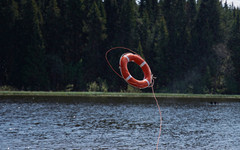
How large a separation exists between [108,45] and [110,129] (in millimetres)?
41337

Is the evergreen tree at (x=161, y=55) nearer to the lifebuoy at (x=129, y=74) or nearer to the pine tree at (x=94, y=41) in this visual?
the pine tree at (x=94, y=41)

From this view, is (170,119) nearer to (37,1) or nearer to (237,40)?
(37,1)

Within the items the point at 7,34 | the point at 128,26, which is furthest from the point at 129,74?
the point at 128,26

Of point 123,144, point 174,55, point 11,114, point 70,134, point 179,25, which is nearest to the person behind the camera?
point 123,144

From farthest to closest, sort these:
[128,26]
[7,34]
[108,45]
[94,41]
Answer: [108,45], [128,26], [94,41], [7,34]

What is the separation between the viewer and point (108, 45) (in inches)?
2498

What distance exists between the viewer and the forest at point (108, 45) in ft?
180

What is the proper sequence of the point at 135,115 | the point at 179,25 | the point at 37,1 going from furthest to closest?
the point at 179,25 → the point at 37,1 → the point at 135,115

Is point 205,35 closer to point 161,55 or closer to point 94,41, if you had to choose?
point 161,55

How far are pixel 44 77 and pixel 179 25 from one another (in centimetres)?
2848

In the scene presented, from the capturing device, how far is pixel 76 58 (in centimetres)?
6203

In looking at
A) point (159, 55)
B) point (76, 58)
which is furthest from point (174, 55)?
point (76, 58)

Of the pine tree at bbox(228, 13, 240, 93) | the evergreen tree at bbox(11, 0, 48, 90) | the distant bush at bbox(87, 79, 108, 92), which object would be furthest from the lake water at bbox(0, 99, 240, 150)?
the pine tree at bbox(228, 13, 240, 93)

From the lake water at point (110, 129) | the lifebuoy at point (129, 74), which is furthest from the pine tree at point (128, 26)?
the lifebuoy at point (129, 74)
